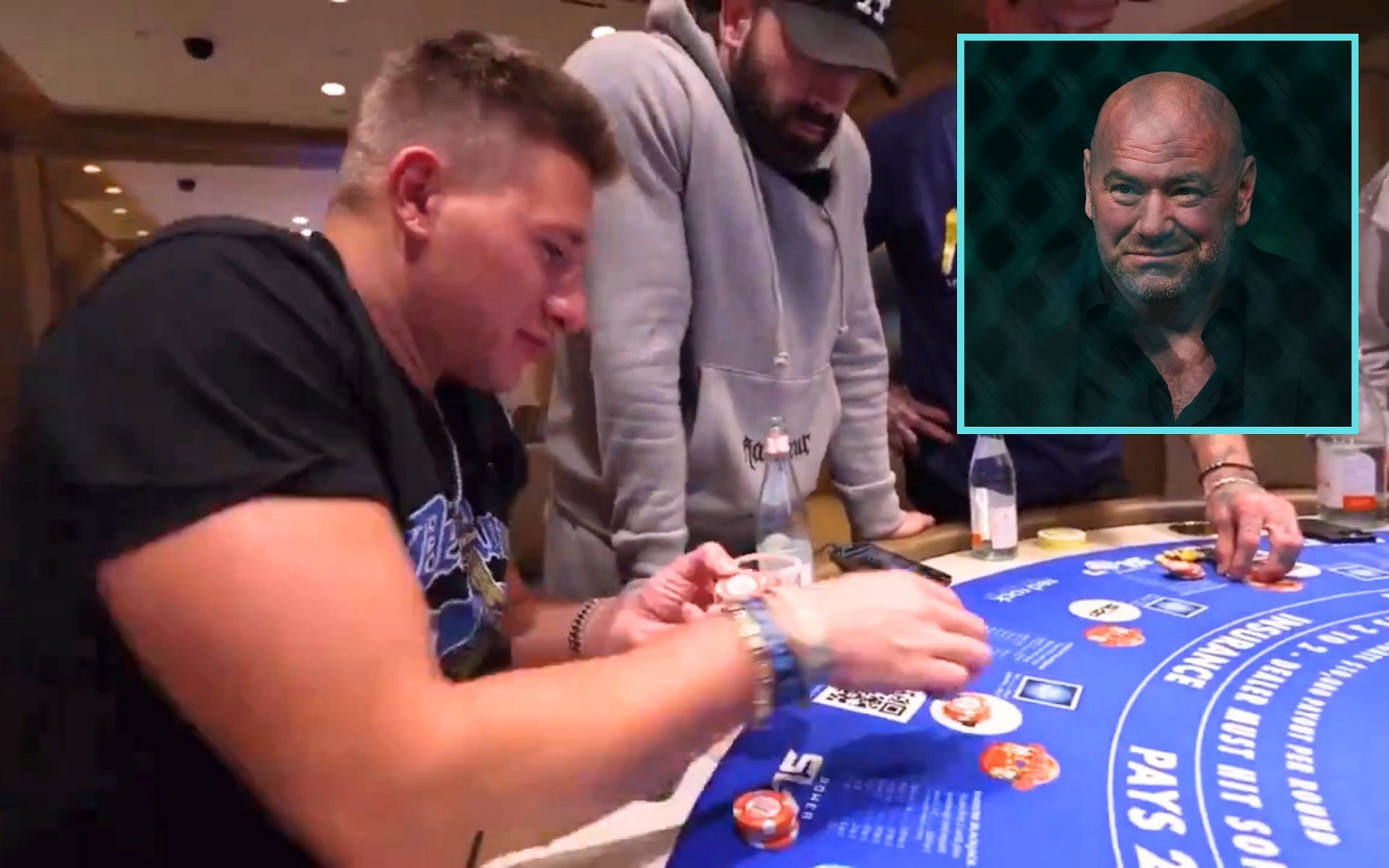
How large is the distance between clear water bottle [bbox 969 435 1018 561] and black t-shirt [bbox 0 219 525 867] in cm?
87

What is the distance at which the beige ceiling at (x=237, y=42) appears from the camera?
9.29ft

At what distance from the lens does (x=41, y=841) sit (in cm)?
58

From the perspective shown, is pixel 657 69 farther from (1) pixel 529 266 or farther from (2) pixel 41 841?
(2) pixel 41 841

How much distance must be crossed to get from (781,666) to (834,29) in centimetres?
89

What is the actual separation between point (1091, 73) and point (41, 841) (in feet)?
5.02

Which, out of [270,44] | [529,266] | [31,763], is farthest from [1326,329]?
[270,44]

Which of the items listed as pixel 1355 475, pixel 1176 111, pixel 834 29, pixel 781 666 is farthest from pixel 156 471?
pixel 1355 475

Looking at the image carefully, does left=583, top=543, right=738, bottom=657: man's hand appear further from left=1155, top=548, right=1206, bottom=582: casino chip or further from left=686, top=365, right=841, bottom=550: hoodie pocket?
left=1155, top=548, right=1206, bottom=582: casino chip

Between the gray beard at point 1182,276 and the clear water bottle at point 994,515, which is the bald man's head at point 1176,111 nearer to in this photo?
the gray beard at point 1182,276

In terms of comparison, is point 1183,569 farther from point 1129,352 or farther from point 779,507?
point 779,507

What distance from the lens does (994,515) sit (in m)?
1.29

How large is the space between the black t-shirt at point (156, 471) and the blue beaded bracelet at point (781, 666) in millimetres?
257

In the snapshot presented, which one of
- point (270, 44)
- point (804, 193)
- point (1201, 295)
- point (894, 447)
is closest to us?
point (804, 193)

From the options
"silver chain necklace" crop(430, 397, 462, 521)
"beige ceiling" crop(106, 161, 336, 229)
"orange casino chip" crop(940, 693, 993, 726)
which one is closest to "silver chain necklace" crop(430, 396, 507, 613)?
"silver chain necklace" crop(430, 397, 462, 521)
